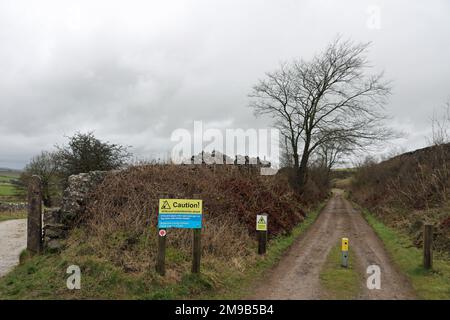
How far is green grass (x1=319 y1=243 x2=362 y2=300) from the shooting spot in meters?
6.91

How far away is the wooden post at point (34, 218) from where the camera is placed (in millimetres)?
9602

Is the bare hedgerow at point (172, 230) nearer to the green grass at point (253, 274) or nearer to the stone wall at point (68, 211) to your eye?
the stone wall at point (68, 211)

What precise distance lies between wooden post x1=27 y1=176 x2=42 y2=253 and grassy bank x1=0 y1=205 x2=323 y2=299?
94 cm

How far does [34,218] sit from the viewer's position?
31.9 ft

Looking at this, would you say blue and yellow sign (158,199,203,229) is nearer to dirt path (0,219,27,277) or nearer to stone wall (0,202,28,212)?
dirt path (0,219,27,277)

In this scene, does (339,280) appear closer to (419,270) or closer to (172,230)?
(419,270)

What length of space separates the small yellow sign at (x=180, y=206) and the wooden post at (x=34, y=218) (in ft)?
15.5

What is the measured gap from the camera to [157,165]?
13.5m

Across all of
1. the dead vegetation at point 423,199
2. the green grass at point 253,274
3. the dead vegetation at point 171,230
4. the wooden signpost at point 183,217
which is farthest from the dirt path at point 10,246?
the dead vegetation at point 423,199

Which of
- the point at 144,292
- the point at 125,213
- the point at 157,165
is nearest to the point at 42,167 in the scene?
the point at 157,165

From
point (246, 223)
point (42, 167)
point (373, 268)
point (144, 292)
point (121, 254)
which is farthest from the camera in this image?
point (42, 167)
